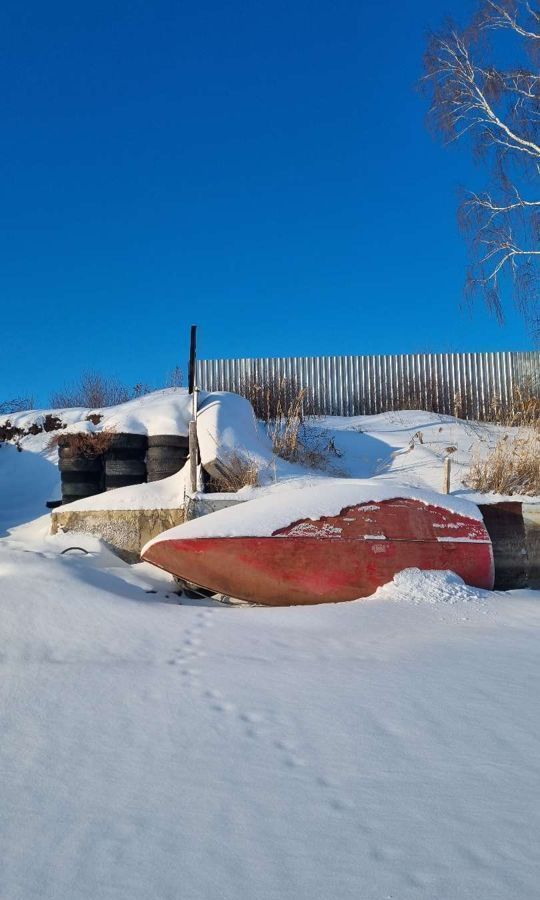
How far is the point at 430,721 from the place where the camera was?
2.02m

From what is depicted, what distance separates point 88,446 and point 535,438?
439cm

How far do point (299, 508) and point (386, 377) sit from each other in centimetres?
1048

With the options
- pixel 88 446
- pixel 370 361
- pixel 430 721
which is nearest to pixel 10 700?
pixel 430 721

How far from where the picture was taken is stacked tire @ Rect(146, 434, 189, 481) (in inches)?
258

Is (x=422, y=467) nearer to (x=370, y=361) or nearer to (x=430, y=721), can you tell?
(x=430, y=721)

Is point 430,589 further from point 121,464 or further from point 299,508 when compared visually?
point 121,464

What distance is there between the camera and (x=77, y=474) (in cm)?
665

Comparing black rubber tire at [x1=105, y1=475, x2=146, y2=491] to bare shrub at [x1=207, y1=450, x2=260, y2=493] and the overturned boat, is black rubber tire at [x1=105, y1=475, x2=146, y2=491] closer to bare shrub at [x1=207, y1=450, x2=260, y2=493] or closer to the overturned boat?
bare shrub at [x1=207, y1=450, x2=260, y2=493]

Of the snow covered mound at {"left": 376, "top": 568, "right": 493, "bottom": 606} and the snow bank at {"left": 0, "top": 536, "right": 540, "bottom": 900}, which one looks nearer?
the snow bank at {"left": 0, "top": 536, "right": 540, "bottom": 900}

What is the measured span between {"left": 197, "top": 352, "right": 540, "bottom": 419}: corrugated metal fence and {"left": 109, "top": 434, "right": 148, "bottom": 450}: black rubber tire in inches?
270

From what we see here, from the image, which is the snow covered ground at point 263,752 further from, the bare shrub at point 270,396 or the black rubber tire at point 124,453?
the bare shrub at point 270,396

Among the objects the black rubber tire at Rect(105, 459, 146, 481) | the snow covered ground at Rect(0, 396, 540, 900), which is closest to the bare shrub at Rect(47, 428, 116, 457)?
the black rubber tire at Rect(105, 459, 146, 481)

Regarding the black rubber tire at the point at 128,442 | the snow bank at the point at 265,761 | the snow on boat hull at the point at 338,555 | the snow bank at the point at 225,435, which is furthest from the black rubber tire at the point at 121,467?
the snow bank at the point at 265,761

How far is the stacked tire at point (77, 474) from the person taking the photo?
662 cm
